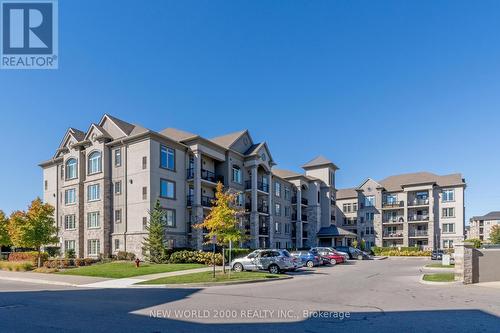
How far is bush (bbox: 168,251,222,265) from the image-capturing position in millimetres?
30031

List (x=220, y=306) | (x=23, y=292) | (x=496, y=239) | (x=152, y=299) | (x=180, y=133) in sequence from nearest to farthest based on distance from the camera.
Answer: (x=220, y=306)
(x=152, y=299)
(x=23, y=292)
(x=180, y=133)
(x=496, y=239)

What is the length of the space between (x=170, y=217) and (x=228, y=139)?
45.4 ft

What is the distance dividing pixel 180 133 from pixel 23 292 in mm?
26285

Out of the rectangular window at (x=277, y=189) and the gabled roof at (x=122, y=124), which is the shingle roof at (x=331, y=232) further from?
the gabled roof at (x=122, y=124)

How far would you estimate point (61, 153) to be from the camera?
4344 cm

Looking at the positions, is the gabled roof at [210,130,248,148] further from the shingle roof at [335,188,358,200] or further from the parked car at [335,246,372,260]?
the shingle roof at [335,188,358,200]

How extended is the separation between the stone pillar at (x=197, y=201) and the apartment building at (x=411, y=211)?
37.8m

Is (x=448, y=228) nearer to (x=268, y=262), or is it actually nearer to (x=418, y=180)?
(x=418, y=180)

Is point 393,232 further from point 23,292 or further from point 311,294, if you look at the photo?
point 23,292

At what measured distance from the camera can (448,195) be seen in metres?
62.6

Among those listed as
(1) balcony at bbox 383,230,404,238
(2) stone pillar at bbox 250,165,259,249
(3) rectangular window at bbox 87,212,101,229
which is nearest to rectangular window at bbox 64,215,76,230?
(3) rectangular window at bbox 87,212,101,229

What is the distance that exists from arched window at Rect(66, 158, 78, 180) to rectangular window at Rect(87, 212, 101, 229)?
16.3 ft

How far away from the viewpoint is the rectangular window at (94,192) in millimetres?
37188

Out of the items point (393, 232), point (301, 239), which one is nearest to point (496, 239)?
point (393, 232)
